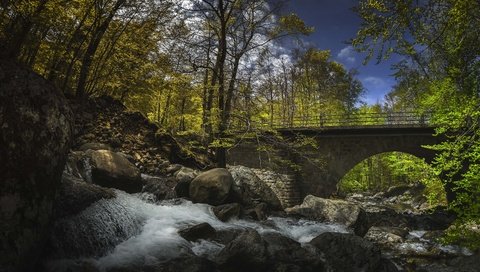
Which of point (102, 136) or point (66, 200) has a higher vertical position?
point (102, 136)

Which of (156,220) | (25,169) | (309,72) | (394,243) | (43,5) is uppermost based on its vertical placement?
(309,72)

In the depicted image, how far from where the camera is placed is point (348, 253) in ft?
29.0

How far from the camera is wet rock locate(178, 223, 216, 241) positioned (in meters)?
8.63

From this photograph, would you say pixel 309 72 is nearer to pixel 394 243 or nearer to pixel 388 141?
pixel 388 141

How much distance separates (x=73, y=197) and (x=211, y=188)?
17.3ft

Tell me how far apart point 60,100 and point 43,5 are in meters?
2.37

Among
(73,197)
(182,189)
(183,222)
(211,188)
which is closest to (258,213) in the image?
(211,188)

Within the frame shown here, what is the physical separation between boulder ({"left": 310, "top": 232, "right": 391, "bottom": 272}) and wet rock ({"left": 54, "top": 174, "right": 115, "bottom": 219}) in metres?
5.46

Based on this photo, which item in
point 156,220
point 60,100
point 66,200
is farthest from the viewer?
point 156,220

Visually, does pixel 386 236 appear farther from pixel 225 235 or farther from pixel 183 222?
pixel 183 222

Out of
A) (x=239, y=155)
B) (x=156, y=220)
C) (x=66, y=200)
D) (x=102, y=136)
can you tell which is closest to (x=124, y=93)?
(x=102, y=136)

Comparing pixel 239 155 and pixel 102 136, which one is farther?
pixel 239 155

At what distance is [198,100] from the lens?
18.9 meters

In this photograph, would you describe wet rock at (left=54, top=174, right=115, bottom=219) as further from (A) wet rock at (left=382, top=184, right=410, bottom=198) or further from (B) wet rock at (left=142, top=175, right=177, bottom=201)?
(A) wet rock at (left=382, top=184, right=410, bottom=198)
